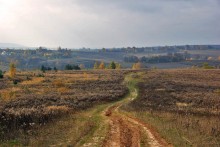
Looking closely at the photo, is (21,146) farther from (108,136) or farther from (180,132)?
(180,132)

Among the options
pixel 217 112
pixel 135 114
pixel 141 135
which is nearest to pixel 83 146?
pixel 141 135

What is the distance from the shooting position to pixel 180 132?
2342 centimetres

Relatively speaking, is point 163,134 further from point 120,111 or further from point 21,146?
point 120,111

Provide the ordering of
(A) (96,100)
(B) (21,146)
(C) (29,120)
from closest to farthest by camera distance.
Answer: (B) (21,146), (C) (29,120), (A) (96,100)

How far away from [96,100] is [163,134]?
20.9 m

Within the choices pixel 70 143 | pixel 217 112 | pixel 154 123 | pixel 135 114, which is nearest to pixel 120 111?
pixel 135 114

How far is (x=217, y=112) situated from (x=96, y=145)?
21533mm

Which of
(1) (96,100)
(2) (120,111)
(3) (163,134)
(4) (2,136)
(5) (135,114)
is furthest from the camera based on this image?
(1) (96,100)

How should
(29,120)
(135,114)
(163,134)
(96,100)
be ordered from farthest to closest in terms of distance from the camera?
(96,100), (135,114), (29,120), (163,134)

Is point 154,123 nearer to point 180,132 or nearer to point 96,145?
point 180,132

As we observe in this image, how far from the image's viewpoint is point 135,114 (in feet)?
104

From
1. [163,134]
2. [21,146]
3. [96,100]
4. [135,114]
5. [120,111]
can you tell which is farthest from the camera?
[96,100]

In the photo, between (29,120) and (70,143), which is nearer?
(70,143)

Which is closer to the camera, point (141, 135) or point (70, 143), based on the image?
point (70, 143)
